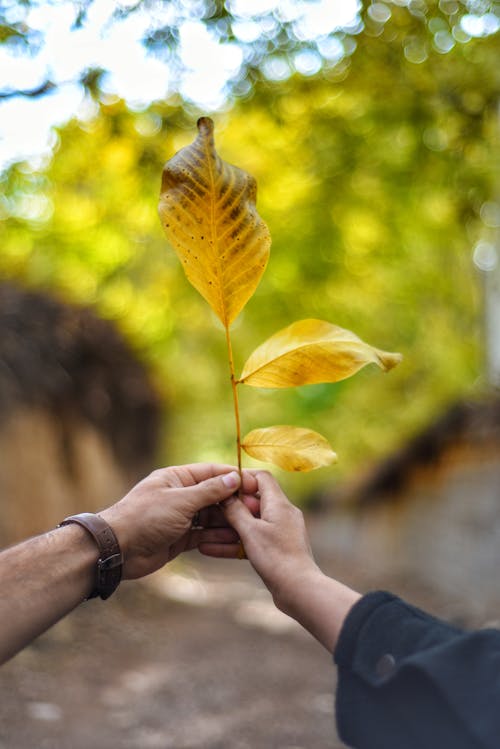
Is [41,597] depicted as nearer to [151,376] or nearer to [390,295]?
[151,376]

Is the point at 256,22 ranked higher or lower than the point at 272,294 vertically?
higher

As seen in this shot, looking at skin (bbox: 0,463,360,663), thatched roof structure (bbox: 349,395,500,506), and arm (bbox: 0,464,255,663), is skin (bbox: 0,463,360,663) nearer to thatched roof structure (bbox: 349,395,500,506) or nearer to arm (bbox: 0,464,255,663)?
arm (bbox: 0,464,255,663)

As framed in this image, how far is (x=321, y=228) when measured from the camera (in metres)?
6.58

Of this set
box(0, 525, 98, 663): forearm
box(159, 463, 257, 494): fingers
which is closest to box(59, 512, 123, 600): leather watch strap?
box(0, 525, 98, 663): forearm

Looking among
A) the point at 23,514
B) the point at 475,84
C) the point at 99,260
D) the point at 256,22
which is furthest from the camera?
the point at 99,260

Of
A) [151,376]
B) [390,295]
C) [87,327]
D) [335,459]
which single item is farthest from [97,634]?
[390,295]

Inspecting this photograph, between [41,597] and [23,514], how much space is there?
464cm

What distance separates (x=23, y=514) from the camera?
19.3ft

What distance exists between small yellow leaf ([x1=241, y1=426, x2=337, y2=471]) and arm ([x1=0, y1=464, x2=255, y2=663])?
0.10 m

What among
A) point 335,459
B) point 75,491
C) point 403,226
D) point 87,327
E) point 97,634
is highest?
point 403,226

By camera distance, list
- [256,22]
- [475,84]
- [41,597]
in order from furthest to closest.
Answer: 1. [475,84]
2. [256,22]
3. [41,597]

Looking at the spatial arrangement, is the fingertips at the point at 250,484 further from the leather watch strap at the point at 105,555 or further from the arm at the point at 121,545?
the leather watch strap at the point at 105,555

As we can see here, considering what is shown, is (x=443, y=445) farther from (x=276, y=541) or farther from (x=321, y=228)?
(x=276, y=541)

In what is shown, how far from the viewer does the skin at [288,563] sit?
131cm
